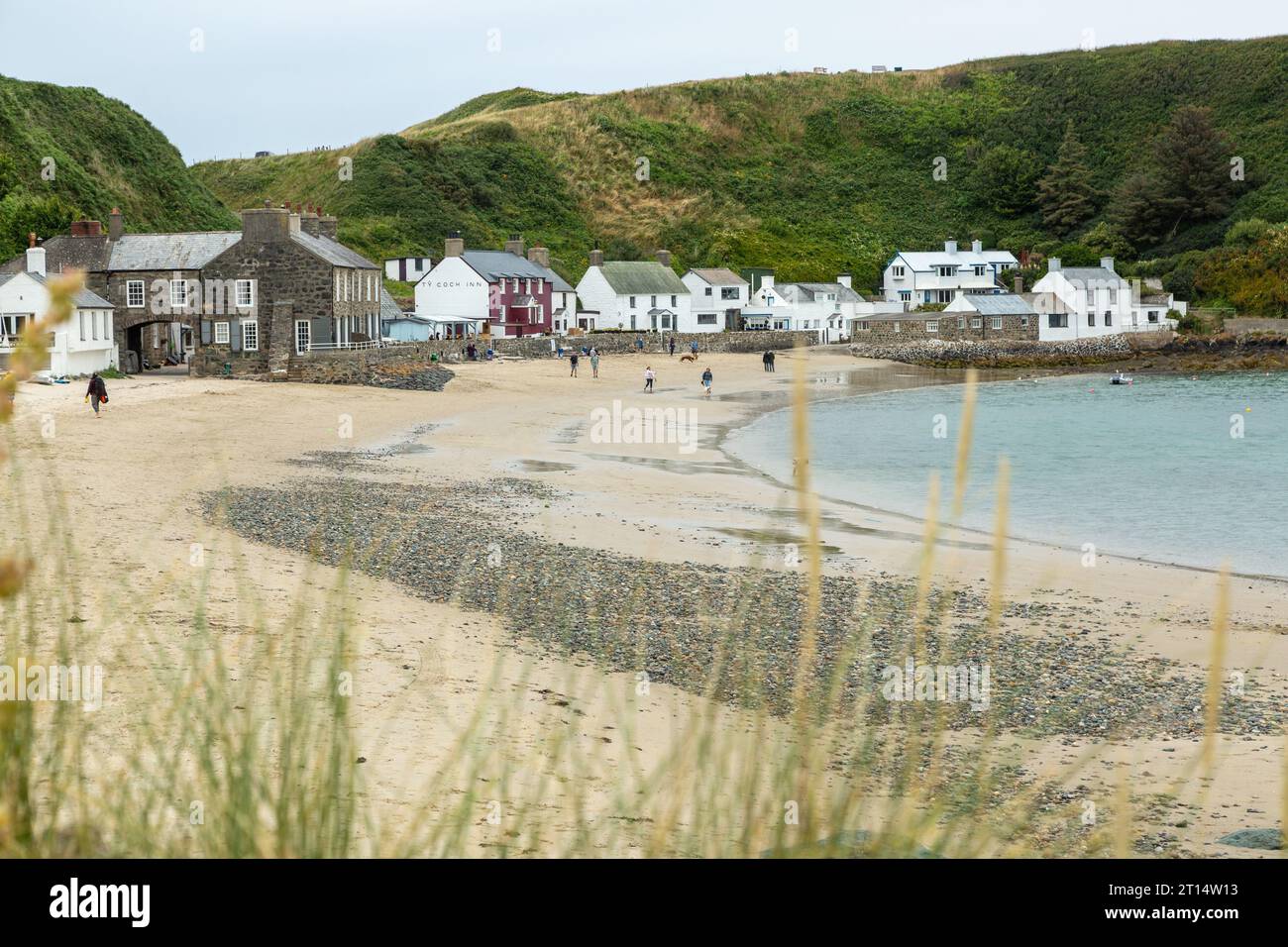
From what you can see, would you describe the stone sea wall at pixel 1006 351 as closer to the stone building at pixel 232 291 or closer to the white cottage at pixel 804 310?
the white cottage at pixel 804 310

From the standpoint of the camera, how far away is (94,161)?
3049 inches

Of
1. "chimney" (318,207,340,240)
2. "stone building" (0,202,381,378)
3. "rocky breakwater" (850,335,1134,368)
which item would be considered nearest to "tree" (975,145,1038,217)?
"rocky breakwater" (850,335,1134,368)

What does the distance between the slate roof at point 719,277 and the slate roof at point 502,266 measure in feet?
40.9

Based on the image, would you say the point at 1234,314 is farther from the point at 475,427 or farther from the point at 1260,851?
the point at 1260,851

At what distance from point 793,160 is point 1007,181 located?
24.6 meters

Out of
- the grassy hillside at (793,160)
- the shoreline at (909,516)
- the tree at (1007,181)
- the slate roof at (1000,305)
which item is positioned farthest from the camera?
the tree at (1007,181)

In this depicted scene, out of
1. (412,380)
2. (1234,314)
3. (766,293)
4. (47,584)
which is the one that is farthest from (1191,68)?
(47,584)

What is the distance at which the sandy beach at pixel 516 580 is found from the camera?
8.09 m

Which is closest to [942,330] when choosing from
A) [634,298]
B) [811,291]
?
[811,291]

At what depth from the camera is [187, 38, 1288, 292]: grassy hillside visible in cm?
10681

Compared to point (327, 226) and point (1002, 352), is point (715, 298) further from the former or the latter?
point (327, 226)

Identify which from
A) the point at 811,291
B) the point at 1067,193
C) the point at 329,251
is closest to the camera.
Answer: the point at 329,251

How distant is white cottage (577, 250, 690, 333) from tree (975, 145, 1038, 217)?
46623 mm

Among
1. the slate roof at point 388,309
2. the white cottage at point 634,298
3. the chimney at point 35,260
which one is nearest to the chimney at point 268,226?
the chimney at point 35,260
